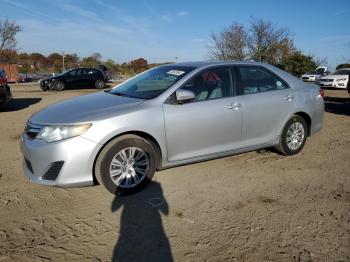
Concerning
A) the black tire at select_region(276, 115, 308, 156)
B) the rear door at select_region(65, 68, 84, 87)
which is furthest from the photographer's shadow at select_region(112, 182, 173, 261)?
the rear door at select_region(65, 68, 84, 87)

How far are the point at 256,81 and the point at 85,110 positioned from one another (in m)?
2.59

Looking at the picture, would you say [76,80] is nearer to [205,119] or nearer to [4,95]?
[4,95]

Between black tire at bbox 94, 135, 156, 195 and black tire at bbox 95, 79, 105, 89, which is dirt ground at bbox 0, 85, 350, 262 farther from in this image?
black tire at bbox 95, 79, 105, 89

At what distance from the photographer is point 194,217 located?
12.1 ft

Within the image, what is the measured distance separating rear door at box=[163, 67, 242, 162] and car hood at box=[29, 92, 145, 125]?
542 millimetres

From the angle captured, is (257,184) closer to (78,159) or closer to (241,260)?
(241,260)

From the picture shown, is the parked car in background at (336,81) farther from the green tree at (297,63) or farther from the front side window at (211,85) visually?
the front side window at (211,85)

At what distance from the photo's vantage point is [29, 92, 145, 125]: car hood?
13.2 ft

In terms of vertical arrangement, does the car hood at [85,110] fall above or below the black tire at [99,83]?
below

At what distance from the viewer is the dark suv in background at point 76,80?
72.1 ft

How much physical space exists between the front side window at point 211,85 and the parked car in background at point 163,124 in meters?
0.01

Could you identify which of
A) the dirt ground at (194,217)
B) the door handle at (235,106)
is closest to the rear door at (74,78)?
the dirt ground at (194,217)

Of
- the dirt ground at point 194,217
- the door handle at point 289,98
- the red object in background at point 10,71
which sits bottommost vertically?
the dirt ground at point 194,217

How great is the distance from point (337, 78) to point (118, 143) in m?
20.5
